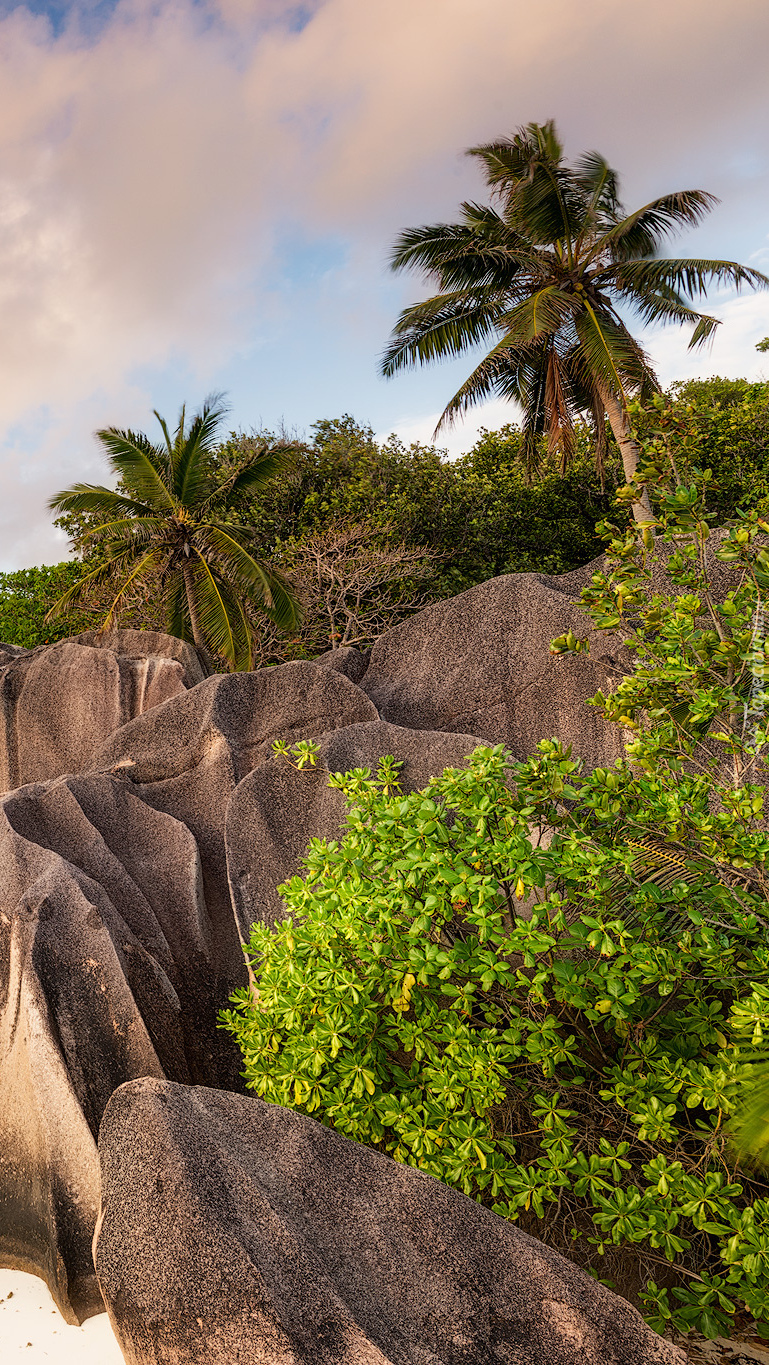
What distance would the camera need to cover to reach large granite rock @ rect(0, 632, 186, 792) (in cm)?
1094

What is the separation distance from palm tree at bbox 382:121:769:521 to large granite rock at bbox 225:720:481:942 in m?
7.89

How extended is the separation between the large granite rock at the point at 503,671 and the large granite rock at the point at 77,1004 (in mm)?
2952

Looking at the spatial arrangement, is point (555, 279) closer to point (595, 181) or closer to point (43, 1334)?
point (595, 181)

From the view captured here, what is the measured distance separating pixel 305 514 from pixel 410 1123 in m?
14.4

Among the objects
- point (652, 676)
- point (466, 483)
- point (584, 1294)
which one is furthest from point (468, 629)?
point (466, 483)

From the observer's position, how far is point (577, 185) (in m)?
13.9

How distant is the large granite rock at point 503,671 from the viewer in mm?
7723

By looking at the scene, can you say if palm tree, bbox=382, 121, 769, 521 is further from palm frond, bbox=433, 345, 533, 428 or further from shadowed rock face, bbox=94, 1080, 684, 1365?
shadowed rock face, bbox=94, 1080, 684, 1365

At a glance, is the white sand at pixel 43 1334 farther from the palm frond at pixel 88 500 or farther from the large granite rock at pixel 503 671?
the palm frond at pixel 88 500

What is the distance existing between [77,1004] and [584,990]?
10.8 feet

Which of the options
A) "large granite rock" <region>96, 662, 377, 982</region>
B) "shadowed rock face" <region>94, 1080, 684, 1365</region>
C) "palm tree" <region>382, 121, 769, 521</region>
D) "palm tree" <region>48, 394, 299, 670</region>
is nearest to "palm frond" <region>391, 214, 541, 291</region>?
"palm tree" <region>382, 121, 769, 521</region>

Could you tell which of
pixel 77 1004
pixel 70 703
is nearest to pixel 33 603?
pixel 70 703

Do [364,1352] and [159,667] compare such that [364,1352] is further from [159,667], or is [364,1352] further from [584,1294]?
[159,667]

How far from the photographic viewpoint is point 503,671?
824 cm
